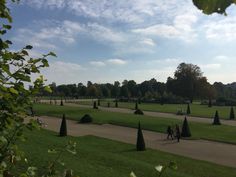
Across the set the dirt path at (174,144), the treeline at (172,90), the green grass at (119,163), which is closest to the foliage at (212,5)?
the green grass at (119,163)

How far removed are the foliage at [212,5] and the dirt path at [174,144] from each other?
60.4 ft

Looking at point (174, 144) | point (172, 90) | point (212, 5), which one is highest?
point (172, 90)

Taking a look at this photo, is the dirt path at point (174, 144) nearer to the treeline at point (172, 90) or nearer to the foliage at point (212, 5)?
the foliage at point (212, 5)

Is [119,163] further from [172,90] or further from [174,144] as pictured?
[172,90]

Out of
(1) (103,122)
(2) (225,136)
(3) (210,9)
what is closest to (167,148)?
(2) (225,136)

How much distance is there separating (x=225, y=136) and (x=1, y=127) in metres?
27.3

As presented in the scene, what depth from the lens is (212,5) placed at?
134 centimetres

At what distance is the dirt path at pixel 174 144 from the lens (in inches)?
813

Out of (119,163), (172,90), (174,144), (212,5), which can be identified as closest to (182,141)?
(174,144)

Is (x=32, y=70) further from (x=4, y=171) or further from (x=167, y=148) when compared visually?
(x=167, y=148)

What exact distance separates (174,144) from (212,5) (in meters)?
24.0

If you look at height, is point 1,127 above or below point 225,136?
above

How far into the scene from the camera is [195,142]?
2591 cm

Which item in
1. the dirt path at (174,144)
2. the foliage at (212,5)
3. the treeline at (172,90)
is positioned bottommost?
the dirt path at (174,144)
